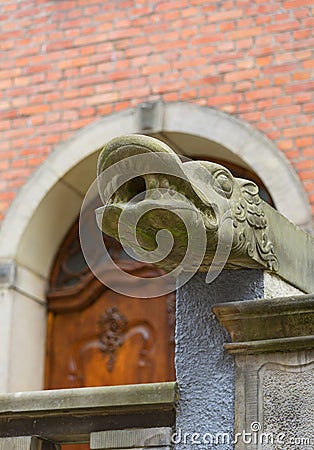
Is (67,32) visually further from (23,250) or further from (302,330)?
(302,330)

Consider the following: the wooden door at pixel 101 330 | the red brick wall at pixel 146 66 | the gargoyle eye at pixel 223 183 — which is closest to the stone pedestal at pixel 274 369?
the gargoyle eye at pixel 223 183

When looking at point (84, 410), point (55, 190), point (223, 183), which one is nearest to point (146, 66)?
point (55, 190)

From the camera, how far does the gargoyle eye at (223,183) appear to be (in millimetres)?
2646

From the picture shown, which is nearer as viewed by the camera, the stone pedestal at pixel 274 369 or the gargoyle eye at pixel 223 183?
the stone pedestal at pixel 274 369

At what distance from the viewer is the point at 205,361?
2736mm

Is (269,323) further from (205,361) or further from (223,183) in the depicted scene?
(223,183)

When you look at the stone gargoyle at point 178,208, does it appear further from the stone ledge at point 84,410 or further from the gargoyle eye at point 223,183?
the stone ledge at point 84,410

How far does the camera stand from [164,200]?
2.48m

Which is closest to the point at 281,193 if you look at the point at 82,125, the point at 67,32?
the point at 82,125

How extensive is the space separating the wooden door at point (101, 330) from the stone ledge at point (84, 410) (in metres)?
2.64

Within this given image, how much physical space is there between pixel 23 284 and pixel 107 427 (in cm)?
289

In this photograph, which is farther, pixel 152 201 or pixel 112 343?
pixel 112 343

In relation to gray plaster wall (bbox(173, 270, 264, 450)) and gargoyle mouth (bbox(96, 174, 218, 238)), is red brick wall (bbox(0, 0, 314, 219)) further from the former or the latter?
gargoyle mouth (bbox(96, 174, 218, 238))

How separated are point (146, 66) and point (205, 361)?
318 cm
